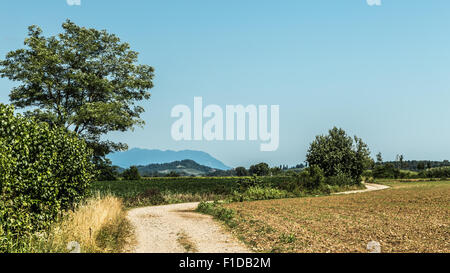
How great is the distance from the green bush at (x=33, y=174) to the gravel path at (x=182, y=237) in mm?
3007

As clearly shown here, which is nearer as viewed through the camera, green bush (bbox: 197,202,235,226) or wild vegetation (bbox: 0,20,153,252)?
wild vegetation (bbox: 0,20,153,252)

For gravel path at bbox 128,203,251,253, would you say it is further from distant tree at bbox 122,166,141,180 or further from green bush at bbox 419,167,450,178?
green bush at bbox 419,167,450,178

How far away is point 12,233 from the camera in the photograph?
828 centimetres

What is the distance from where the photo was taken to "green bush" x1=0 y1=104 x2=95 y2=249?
7.86m

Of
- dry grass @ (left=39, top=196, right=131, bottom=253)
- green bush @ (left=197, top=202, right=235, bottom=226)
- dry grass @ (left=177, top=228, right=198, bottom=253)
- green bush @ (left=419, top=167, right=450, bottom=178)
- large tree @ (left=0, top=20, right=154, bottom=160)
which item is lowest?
green bush @ (left=419, top=167, right=450, bottom=178)

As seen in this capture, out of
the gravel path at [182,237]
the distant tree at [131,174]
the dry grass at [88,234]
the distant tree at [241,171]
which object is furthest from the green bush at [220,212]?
the distant tree at [241,171]

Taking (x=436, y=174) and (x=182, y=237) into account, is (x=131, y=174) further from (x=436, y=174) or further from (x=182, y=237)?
(x=436, y=174)

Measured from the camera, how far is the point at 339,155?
51.1 metres

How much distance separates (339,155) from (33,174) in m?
48.0

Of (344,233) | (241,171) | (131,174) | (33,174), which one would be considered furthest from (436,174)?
(33,174)

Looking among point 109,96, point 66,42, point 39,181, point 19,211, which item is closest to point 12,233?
point 19,211

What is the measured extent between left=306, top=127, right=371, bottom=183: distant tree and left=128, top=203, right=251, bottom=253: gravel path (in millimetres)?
37807

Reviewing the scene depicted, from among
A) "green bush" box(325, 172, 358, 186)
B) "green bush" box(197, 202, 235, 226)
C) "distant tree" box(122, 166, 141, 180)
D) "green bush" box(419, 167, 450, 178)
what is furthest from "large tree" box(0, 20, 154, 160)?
"green bush" box(419, 167, 450, 178)
